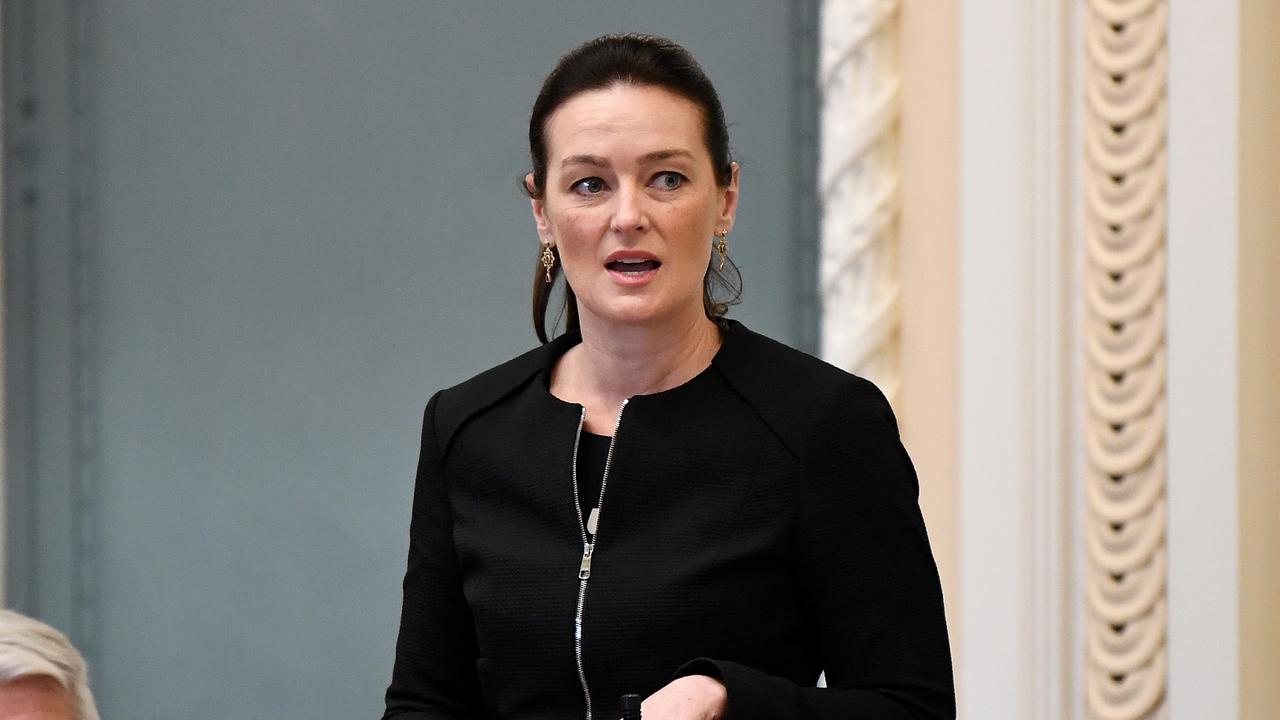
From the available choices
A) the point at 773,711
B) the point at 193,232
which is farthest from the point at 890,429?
the point at 193,232

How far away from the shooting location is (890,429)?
5.19 ft

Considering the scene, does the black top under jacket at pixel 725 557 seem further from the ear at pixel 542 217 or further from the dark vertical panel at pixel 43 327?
the dark vertical panel at pixel 43 327

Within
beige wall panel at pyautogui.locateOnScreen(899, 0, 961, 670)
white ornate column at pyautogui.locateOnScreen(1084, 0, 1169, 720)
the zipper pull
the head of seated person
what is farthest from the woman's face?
beige wall panel at pyautogui.locateOnScreen(899, 0, 961, 670)

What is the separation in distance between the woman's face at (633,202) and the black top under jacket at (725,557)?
12 centimetres

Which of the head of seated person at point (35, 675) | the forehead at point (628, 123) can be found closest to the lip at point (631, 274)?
the forehead at point (628, 123)

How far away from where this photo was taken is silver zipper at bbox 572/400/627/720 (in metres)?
1.57

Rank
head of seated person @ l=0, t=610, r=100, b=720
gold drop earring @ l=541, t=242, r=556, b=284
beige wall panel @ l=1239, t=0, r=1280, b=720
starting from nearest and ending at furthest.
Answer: head of seated person @ l=0, t=610, r=100, b=720
gold drop earring @ l=541, t=242, r=556, b=284
beige wall panel @ l=1239, t=0, r=1280, b=720

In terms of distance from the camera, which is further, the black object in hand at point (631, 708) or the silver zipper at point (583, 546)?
the silver zipper at point (583, 546)

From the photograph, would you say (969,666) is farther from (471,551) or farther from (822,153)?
(471,551)

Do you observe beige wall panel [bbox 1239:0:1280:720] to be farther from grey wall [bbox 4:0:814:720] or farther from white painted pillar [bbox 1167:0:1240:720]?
grey wall [bbox 4:0:814:720]

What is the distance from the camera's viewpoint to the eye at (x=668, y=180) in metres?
1.61

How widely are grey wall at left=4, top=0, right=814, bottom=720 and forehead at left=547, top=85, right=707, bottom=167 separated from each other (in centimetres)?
153

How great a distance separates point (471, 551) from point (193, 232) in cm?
172

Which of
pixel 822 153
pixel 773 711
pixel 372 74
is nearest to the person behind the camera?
pixel 773 711
